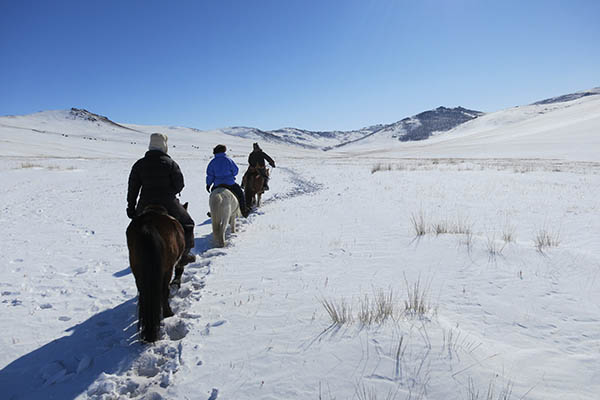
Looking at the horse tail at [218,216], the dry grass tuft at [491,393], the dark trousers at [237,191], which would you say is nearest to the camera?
the dry grass tuft at [491,393]

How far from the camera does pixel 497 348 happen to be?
273 cm

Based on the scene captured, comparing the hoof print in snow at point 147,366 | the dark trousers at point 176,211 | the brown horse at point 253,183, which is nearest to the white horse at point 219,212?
the dark trousers at point 176,211

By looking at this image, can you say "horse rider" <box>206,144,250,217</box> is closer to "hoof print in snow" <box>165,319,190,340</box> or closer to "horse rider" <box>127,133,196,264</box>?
"horse rider" <box>127,133,196,264</box>

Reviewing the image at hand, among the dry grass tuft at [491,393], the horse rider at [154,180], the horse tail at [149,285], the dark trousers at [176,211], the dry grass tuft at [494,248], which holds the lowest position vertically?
the dry grass tuft at [491,393]

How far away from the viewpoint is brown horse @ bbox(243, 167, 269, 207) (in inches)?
419

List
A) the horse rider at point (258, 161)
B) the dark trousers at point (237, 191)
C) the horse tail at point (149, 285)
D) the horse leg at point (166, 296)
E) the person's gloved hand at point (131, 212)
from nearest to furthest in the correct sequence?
the horse tail at point (149, 285), the horse leg at point (166, 296), the person's gloved hand at point (131, 212), the dark trousers at point (237, 191), the horse rider at point (258, 161)

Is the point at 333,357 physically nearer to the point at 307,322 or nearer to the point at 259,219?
the point at 307,322

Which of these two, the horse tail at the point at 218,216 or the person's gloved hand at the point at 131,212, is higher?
the person's gloved hand at the point at 131,212

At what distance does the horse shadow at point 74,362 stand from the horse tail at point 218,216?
116 inches

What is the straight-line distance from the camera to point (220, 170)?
7375 millimetres

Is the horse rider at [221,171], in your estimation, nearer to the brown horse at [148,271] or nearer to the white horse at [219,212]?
the white horse at [219,212]

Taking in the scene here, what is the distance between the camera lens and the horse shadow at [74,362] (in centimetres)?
266

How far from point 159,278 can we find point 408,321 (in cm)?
267

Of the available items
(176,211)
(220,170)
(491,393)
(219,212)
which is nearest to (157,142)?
(176,211)
